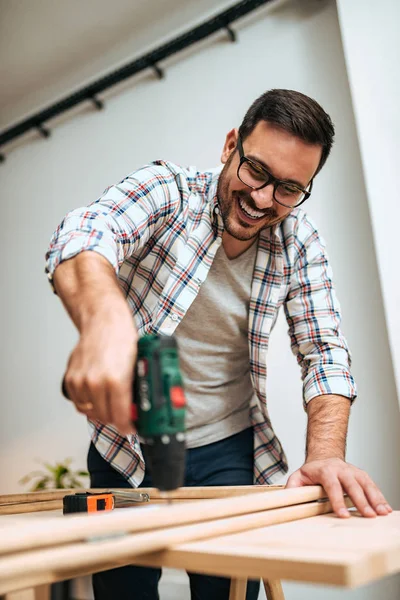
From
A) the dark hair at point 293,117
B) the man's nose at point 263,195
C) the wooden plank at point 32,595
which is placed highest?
the dark hair at point 293,117

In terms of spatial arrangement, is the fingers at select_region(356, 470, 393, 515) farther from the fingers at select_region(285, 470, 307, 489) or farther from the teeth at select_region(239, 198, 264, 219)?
the teeth at select_region(239, 198, 264, 219)

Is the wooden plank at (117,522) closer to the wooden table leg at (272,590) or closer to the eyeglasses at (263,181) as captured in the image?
the wooden table leg at (272,590)

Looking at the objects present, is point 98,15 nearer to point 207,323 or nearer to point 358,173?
point 358,173

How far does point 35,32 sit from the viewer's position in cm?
296

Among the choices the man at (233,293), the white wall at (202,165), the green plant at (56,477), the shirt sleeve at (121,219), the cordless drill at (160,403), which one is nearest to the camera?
the cordless drill at (160,403)

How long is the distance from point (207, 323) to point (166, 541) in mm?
901

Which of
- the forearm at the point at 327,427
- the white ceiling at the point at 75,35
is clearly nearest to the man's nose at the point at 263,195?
the forearm at the point at 327,427

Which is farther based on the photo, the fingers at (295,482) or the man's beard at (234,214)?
the man's beard at (234,214)

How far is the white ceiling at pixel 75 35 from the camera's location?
2.80 m

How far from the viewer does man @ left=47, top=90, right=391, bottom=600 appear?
139 cm

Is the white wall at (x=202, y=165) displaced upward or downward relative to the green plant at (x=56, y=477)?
upward

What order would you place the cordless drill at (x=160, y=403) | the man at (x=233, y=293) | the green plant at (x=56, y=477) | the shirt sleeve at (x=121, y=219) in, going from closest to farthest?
the cordless drill at (x=160, y=403), the shirt sleeve at (x=121, y=219), the man at (x=233, y=293), the green plant at (x=56, y=477)

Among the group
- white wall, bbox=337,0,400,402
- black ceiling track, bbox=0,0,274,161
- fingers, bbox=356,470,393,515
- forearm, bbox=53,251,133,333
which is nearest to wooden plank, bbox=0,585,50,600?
forearm, bbox=53,251,133,333

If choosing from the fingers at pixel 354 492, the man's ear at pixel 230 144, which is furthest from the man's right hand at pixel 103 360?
the man's ear at pixel 230 144
